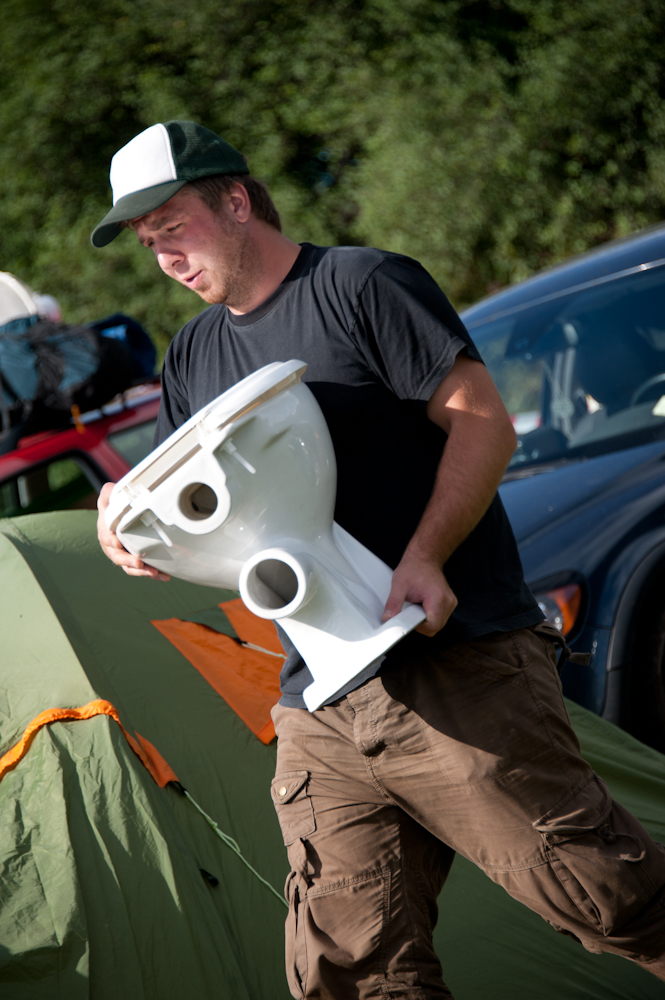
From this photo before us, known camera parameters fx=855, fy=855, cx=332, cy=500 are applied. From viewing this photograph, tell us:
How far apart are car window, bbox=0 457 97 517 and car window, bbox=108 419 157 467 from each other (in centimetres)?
19

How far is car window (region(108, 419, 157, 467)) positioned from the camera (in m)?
3.91

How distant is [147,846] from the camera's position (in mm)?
1981

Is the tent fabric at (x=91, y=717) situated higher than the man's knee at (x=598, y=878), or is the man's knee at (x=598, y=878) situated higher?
the man's knee at (x=598, y=878)

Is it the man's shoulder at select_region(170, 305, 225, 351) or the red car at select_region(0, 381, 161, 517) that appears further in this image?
the red car at select_region(0, 381, 161, 517)

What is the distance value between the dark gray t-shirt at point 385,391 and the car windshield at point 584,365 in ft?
5.52

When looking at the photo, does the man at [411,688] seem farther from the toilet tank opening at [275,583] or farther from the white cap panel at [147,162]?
the toilet tank opening at [275,583]

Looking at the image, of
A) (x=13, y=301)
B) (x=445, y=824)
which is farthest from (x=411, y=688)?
(x=13, y=301)

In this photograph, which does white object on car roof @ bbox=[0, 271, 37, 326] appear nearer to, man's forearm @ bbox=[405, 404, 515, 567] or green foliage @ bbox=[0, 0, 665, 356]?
man's forearm @ bbox=[405, 404, 515, 567]

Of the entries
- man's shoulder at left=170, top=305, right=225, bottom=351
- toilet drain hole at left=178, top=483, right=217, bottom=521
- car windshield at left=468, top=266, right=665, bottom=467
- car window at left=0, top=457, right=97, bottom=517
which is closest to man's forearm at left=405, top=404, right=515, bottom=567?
toilet drain hole at left=178, top=483, right=217, bottom=521

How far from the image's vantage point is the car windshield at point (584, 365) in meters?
3.20

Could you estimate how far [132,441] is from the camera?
398 cm

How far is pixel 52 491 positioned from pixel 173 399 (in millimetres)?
2445

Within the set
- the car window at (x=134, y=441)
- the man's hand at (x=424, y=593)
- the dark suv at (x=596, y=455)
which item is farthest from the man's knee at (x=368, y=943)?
the car window at (x=134, y=441)

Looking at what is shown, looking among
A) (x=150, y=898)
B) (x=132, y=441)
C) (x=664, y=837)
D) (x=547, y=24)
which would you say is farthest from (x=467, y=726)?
(x=547, y=24)
